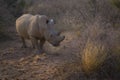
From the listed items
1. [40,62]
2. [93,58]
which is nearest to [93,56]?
[93,58]

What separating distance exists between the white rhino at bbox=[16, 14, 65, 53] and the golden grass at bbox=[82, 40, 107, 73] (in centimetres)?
200

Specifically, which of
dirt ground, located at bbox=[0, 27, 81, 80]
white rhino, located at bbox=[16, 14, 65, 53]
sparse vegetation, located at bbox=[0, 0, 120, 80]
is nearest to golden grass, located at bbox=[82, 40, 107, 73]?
sparse vegetation, located at bbox=[0, 0, 120, 80]

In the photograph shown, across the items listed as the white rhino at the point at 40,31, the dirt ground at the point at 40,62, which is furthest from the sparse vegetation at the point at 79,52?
the white rhino at the point at 40,31

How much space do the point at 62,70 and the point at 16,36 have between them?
5.89 metres

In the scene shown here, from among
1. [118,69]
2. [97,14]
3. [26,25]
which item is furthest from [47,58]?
[97,14]

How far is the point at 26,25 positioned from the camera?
1030 cm

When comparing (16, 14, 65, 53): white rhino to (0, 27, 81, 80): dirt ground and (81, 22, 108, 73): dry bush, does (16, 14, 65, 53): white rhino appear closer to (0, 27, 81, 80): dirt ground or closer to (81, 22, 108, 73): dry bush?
(0, 27, 81, 80): dirt ground

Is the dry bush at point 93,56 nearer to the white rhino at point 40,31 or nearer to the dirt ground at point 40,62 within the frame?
the dirt ground at point 40,62

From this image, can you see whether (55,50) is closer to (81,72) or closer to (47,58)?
(47,58)

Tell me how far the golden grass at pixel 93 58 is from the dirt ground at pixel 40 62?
0.29 meters

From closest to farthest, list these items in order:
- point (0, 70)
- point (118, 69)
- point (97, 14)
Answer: point (118, 69) → point (0, 70) → point (97, 14)

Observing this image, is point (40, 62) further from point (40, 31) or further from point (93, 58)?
point (93, 58)

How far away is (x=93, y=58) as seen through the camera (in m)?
7.34

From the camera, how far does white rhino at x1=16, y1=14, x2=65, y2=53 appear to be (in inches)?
368
